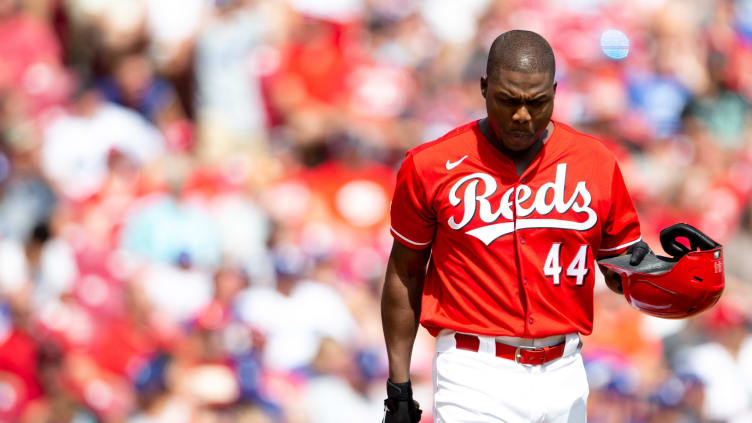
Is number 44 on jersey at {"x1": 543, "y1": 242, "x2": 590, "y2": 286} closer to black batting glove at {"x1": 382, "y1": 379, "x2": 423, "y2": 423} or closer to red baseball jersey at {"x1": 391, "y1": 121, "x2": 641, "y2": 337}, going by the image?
red baseball jersey at {"x1": 391, "y1": 121, "x2": 641, "y2": 337}

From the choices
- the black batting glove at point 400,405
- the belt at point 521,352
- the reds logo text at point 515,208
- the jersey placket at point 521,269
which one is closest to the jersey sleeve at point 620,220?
the reds logo text at point 515,208

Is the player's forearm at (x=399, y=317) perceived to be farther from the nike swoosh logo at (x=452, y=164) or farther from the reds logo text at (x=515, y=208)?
the nike swoosh logo at (x=452, y=164)

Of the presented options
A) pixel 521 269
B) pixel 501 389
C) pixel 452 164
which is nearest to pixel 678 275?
pixel 521 269

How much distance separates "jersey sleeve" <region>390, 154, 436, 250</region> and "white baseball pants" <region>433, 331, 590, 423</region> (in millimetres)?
348

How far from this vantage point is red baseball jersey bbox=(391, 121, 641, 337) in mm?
3887

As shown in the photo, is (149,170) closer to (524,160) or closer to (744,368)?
(744,368)

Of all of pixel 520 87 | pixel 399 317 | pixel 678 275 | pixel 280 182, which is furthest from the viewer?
pixel 280 182

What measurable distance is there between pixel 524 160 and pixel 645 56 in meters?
6.78

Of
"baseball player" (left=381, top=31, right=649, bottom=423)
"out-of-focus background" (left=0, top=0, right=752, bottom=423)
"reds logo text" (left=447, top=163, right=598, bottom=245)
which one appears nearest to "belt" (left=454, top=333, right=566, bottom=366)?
"baseball player" (left=381, top=31, right=649, bottom=423)

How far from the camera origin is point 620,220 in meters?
4.00

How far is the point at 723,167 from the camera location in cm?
→ 953

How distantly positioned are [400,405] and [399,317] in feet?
1.00

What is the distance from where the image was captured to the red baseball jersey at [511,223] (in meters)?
3.89

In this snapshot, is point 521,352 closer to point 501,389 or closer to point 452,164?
point 501,389
